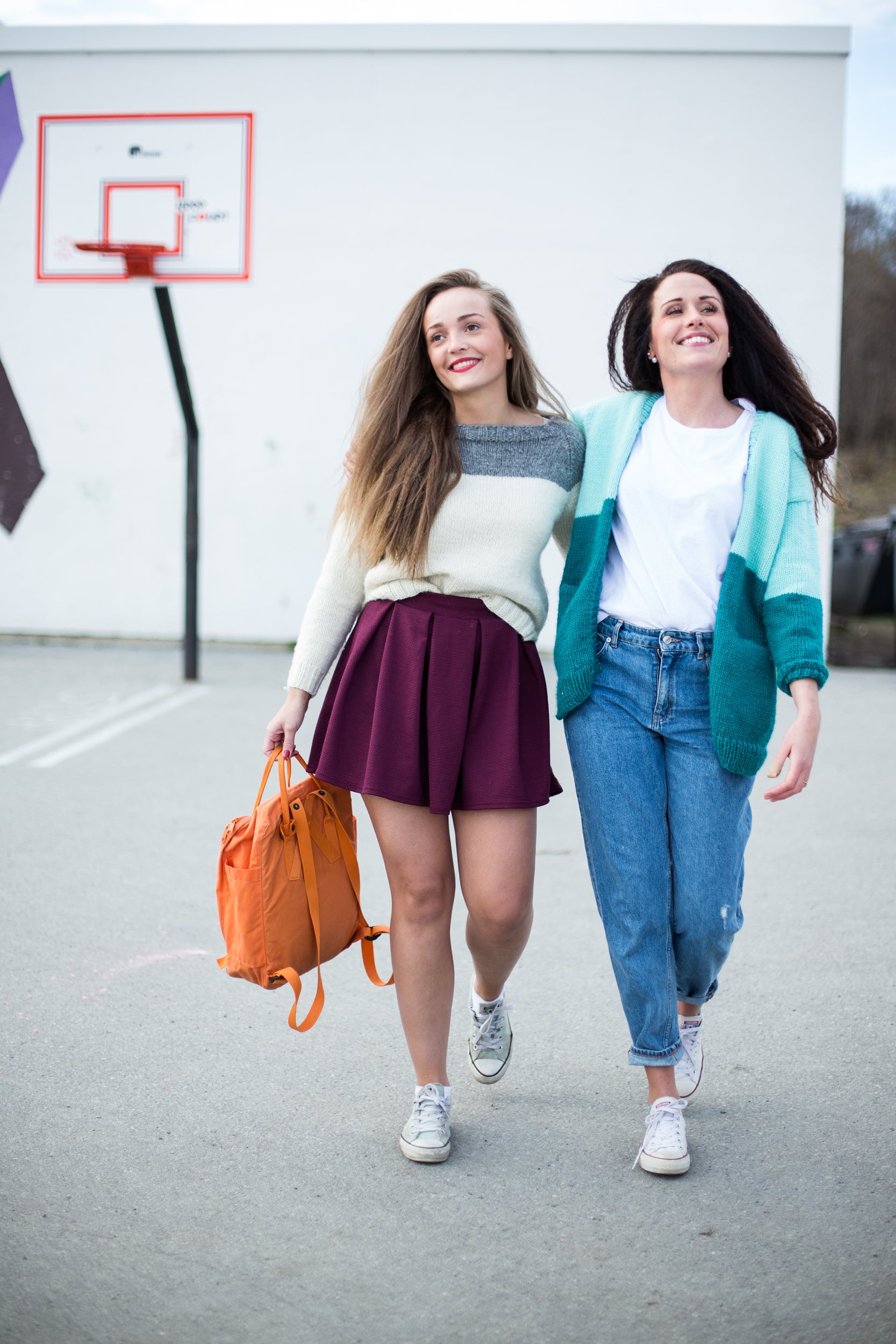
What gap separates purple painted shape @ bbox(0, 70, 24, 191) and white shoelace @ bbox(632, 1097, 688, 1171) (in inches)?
398

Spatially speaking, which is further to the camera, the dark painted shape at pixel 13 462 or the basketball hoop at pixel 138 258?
the dark painted shape at pixel 13 462

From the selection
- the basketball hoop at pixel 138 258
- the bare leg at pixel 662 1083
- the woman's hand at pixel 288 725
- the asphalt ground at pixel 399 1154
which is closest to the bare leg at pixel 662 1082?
the bare leg at pixel 662 1083

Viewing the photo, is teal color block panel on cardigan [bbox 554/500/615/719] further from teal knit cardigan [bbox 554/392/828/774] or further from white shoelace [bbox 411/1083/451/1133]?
white shoelace [bbox 411/1083/451/1133]

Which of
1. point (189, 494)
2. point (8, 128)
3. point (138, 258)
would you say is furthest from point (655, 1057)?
point (8, 128)

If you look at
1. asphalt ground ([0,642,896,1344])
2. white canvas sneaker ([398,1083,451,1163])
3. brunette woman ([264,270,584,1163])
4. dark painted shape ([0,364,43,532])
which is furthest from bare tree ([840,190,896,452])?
white canvas sneaker ([398,1083,451,1163])

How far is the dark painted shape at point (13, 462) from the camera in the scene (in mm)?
10586

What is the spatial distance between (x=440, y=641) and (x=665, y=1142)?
111cm

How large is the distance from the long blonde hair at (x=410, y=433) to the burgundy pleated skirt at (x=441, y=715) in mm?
140

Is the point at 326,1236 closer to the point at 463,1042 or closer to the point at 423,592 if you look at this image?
the point at 463,1042

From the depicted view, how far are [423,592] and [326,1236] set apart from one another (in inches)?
48.5

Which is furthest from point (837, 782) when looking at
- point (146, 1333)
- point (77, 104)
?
point (77, 104)

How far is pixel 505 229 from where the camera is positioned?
9.87 m

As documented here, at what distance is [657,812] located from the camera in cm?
247

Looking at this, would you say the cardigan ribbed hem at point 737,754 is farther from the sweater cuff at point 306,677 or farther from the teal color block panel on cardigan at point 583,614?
the sweater cuff at point 306,677
